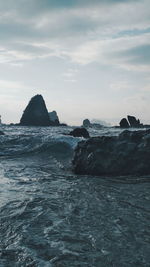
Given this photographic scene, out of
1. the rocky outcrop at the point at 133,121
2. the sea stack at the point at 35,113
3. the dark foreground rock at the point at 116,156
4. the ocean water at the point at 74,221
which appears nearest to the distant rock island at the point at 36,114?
the sea stack at the point at 35,113

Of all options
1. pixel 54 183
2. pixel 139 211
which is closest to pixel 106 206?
pixel 139 211

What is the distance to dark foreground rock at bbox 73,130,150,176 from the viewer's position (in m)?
12.9

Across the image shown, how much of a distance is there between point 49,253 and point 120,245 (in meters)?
1.16

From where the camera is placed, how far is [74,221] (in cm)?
668

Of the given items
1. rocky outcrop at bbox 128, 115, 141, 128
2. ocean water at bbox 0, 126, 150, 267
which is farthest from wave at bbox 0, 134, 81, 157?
rocky outcrop at bbox 128, 115, 141, 128

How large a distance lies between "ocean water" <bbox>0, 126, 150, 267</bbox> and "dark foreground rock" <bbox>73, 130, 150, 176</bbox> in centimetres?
103

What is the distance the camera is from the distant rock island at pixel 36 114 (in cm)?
10871

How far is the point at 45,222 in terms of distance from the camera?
6621 mm

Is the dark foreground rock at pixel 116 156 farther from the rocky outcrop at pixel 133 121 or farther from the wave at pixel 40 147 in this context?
the rocky outcrop at pixel 133 121

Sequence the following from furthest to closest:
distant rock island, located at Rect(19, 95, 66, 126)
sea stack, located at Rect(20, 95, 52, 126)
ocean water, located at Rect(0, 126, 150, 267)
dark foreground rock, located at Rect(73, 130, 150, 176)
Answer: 1. sea stack, located at Rect(20, 95, 52, 126)
2. distant rock island, located at Rect(19, 95, 66, 126)
3. dark foreground rock, located at Rect(73, 130, 150, 176)
4. ocean water, located at Rect(0, 126, 150, 267)

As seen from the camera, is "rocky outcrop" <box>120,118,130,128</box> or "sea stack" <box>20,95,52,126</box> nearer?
"rocky outcrop" <box>120,118,130,128</box>

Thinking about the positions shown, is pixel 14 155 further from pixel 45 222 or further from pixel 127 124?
pixel 127 124

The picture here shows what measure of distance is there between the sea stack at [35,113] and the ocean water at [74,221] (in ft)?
319

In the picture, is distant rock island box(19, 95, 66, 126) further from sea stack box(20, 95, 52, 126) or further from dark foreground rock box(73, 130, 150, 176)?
dark foreground rock box(73, 130, 150, 176)
